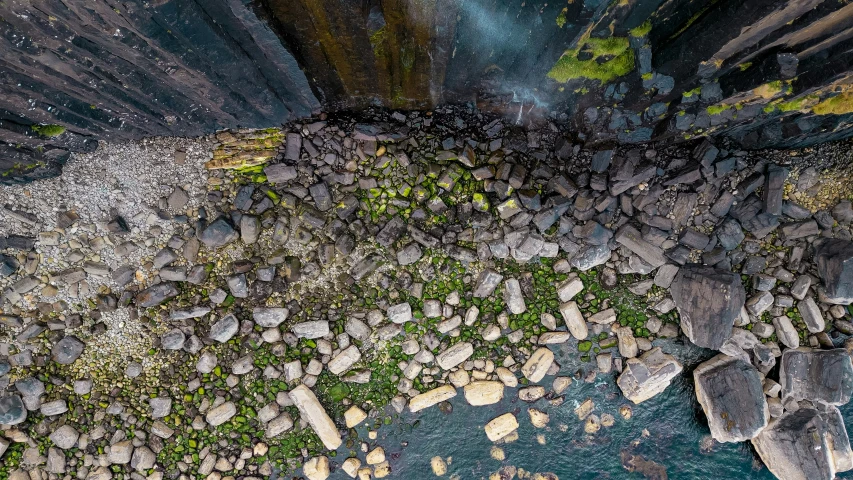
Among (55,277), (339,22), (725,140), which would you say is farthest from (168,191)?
(725,140)

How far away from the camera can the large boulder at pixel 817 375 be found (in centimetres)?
396

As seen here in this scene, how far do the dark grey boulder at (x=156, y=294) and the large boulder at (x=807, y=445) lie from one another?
15.8ft

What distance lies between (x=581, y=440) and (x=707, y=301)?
1519 millimetres

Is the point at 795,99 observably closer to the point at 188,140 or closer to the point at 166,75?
the point at 166,75

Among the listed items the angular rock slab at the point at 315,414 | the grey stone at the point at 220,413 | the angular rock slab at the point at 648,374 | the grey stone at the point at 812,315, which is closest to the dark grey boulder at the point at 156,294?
the grey stone at the point at 220,413

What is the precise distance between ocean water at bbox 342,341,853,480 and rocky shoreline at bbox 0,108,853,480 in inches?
4.8

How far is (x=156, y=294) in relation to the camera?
392 centimetres

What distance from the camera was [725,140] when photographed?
3785mm

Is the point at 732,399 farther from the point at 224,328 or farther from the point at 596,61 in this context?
the point at 224,328

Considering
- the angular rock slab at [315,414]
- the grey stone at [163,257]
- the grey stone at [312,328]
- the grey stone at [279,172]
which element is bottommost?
the angular rock slab at [315,414]

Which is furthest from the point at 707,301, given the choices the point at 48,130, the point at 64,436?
the point at 64,436

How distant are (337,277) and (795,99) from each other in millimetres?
3287

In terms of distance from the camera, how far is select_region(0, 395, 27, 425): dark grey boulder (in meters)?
3.94

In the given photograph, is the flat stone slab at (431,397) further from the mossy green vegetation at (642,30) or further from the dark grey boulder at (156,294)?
the mossy green vegetation at (642,30)
